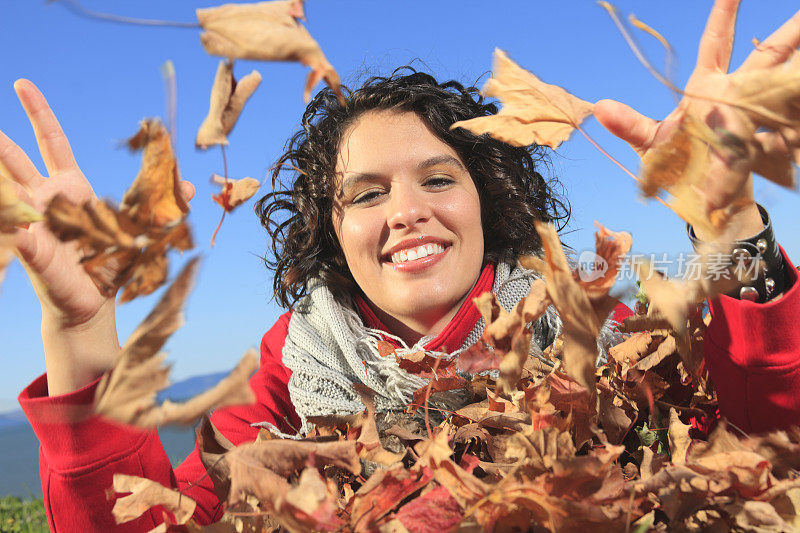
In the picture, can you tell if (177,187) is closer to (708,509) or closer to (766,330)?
(708,509)

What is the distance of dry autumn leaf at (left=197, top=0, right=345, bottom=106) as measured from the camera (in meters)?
0.55

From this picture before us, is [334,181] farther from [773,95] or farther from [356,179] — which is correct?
[773,95]

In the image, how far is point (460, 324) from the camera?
172 centimetres

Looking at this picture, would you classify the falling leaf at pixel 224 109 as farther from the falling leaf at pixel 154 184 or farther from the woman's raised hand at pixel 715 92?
the woman's raised hand at pixel 715 92

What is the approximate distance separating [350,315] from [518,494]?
1333 mm

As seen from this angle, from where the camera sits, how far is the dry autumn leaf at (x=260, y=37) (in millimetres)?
552

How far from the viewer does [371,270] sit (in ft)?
5.72

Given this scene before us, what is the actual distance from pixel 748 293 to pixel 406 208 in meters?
0.90

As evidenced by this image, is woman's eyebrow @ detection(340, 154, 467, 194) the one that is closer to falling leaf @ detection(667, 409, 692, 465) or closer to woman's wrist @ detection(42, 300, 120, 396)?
woman's wrist @ detection(42, 300, 120, 396)

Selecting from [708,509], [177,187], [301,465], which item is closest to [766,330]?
[708,509]

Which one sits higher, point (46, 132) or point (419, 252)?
point (46, 132)

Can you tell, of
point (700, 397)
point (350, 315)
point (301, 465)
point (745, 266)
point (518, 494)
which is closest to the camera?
point (518, 494)

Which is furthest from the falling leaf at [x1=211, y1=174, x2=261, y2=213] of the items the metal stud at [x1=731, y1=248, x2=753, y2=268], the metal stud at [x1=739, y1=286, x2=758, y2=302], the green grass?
the green grass

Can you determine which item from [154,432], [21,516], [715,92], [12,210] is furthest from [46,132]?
[21,516]
